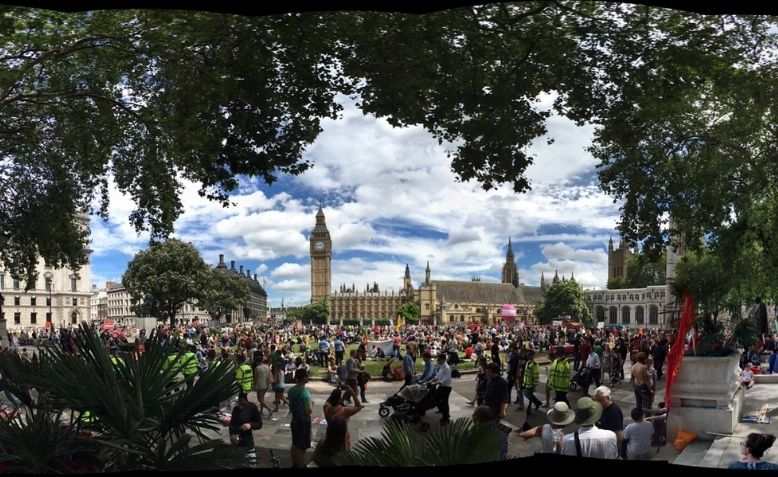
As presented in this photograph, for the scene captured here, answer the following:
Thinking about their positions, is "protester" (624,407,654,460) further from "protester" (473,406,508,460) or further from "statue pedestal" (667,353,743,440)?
"protester" (473,406,508,460)

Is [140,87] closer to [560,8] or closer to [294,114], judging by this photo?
[294,114]

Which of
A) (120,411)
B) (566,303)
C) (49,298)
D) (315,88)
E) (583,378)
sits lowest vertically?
(566,303)

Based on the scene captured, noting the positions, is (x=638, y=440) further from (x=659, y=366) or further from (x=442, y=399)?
(x=659, y=366)

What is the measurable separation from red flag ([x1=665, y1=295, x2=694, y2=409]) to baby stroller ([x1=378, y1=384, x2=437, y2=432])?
3435mm

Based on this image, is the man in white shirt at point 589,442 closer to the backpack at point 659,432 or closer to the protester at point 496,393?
the protester at point 496,393

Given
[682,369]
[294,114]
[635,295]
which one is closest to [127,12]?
[294,114]

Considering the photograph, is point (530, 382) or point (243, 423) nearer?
point (243, 423)

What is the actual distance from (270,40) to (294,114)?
849 millimetres

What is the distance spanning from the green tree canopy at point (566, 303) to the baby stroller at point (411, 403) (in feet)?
227

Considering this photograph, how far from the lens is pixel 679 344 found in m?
8.54

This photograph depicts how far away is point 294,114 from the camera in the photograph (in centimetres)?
718

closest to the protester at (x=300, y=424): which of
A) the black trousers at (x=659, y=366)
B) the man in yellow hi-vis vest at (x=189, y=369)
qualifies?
the man in yellow hi-vis vest at (x=189, y=369)

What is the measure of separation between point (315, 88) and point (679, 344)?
596cm

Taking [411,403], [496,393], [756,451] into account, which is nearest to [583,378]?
[496,393]
